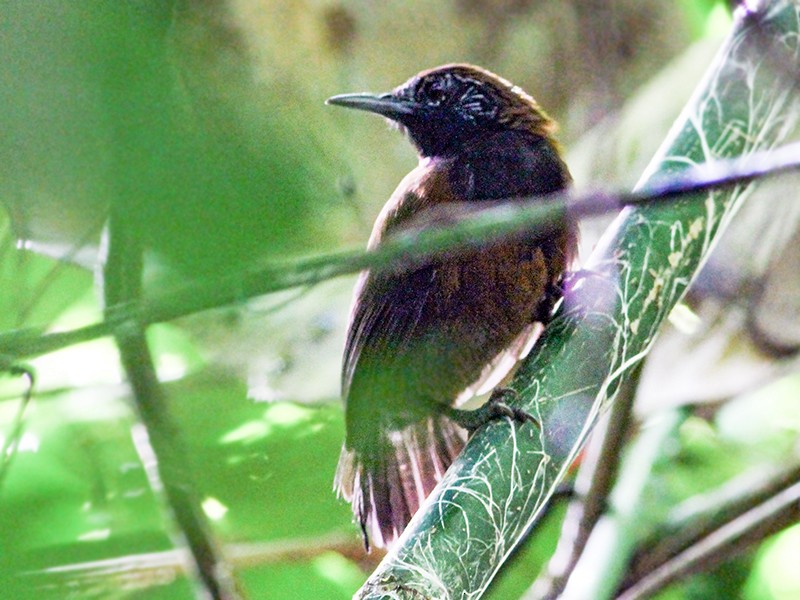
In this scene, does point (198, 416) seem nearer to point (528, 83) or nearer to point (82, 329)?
point (82, 329)

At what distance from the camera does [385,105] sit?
2906mm

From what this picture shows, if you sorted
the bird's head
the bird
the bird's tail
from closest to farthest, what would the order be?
the bird → the bird's tail → the bird's head

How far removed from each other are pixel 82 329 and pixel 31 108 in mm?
371

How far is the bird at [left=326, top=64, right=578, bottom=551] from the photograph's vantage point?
2514mm

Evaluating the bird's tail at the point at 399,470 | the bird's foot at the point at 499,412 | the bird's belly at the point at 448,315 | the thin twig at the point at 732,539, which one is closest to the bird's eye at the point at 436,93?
the bird's belly at the point at 448,315

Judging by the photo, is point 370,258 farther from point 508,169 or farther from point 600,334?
point 508,169

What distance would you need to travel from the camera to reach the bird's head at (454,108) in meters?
2.92

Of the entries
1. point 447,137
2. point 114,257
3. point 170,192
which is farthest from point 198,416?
point 447,137

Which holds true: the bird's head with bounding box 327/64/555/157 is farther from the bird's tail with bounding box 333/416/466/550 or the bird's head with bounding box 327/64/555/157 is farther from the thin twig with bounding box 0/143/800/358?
the thin twig with bounding box 0/143/800/358

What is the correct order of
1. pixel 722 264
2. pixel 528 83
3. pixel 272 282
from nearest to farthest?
pixel 272 282
pixel 722 264
pixel 528 83

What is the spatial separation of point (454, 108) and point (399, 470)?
41.9 inches

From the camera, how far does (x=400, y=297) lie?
2.59 meters

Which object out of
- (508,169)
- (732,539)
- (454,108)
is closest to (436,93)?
(454,108)

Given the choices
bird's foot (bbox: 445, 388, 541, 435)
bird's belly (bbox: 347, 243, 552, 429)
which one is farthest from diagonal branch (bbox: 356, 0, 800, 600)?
bird's belly (bbox: 347, 243, 552, 429)
